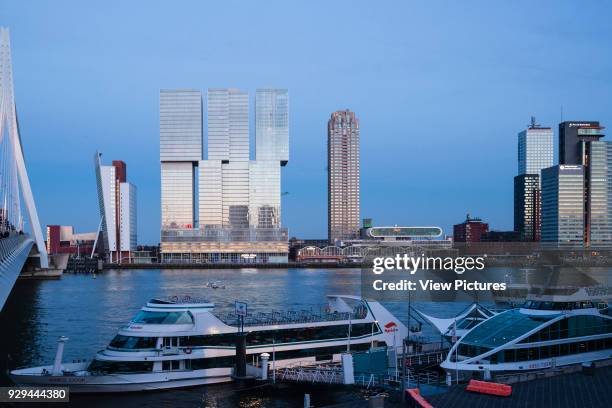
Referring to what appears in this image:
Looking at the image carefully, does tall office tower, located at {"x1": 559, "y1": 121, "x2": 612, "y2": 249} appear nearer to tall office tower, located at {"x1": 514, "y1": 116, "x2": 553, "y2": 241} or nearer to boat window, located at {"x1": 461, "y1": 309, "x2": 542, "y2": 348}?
tall office tower, located at {"x1": 514, "y1": 116, "x2": 553, "y2": 241}

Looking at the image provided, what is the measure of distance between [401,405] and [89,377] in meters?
10.8

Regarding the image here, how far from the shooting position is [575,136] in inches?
5719

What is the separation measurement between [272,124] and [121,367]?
92282mm

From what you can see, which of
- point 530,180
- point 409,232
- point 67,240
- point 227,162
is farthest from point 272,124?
point 530,180

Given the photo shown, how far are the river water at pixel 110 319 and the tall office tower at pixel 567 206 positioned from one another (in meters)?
90.4

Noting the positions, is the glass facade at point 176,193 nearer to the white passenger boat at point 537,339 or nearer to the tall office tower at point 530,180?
the tall office tower at point 530,180

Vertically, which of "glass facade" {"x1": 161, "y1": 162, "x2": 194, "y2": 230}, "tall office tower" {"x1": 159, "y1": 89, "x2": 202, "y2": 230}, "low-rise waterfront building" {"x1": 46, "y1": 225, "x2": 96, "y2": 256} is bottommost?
"low-rise waterfront building" {"x1": 46, "y1": 225, "x2": 96, "y2": 256}

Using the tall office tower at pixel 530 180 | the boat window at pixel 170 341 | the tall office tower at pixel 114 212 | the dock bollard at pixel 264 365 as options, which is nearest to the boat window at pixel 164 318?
the boat window at pixel 170 341

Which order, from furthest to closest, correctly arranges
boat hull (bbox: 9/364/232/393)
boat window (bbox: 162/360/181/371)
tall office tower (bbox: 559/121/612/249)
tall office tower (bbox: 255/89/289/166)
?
tall office tower (bbox: 559/121/612/249) → tall office tower (bbox: 255/89/289/166) → boat window (bbox: 162/360/181/371) → boat hull (bbox: 9/364/232/393)

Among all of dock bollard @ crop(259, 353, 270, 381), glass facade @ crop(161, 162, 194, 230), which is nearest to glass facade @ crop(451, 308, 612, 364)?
dock bollard @ crop(259, 353, 270, 381)

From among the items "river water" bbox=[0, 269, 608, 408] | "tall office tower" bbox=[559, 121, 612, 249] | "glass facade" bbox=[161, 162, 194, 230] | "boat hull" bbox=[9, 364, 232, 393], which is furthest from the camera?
"tall office tower" bbox=[559, 121, 612, 249]

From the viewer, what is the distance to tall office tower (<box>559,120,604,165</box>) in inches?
5684

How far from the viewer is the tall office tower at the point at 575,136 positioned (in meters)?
144

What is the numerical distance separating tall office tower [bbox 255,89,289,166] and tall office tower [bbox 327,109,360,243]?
206 feet
